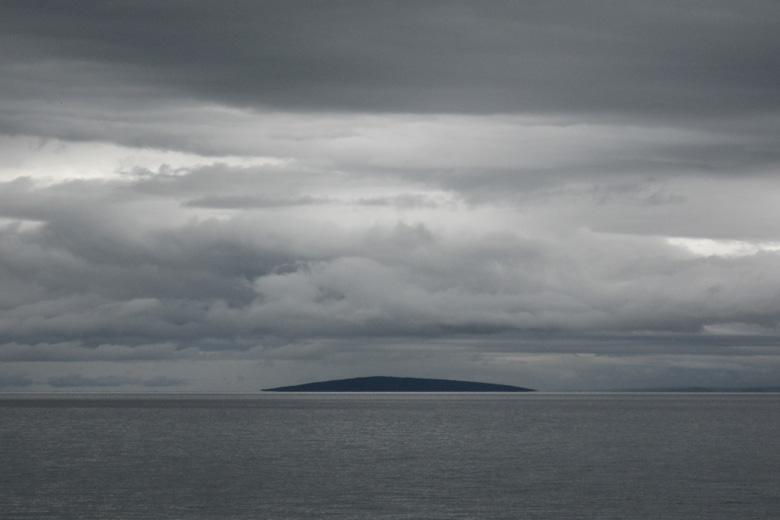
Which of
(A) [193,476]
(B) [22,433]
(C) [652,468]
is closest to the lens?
(A) [193,476]

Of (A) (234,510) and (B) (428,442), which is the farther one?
(B) (428,442)

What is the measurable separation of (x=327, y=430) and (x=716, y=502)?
108667 millimetres

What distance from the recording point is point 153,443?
454ft

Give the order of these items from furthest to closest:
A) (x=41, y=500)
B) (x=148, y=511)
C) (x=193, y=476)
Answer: (x=193, y=476), (x=41, y=500), (x=148, y=511)

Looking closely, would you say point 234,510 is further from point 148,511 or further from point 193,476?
point 193,476

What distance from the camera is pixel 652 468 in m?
101

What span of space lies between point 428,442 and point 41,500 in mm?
74566

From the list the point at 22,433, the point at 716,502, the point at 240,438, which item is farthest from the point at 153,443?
the point at 716,502

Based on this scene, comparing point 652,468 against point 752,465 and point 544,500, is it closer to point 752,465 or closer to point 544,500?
point 752,465

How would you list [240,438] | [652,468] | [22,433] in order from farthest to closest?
[22,433] → [240,438] → [652,468]

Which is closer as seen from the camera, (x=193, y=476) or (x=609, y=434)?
(x=193, y=476)

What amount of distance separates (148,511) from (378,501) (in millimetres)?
17284

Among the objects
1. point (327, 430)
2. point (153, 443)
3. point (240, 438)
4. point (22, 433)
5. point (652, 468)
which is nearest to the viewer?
point (652, 468)

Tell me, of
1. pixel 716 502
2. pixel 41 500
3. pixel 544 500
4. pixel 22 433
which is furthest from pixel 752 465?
pixel 22 433
